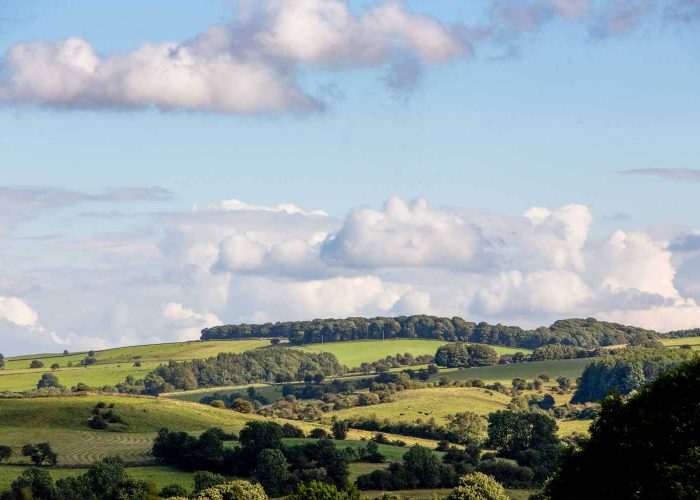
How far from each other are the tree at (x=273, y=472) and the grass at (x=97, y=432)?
699 inches

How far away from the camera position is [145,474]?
459 feet

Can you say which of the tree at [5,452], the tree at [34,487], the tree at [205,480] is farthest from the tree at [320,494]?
the tree at [5,452]

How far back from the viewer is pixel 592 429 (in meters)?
75.9

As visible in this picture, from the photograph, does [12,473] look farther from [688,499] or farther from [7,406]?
[688,499]

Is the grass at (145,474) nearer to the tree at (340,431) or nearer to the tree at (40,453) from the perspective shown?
the tree at (40,453)

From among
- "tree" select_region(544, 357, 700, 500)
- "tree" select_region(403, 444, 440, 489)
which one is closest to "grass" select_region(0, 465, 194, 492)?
"tree" select_region(403, 444, 440, 489)

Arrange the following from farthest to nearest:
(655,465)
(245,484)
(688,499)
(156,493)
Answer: (156,493) < (245,484) < (655,465) < (688,499)

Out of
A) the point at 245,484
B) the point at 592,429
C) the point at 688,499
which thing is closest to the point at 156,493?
the point at 245,484

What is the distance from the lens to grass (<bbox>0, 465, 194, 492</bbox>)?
13288cm

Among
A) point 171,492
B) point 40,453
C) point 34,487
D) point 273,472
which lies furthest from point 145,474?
point 34,487

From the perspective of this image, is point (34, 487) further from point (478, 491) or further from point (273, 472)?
point (478, 491)

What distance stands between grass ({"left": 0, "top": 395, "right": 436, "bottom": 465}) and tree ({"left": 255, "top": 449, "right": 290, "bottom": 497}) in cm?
1776

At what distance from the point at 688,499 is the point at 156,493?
67.0 m

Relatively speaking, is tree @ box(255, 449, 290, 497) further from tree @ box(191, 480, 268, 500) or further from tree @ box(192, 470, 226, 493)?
tree @ box(191, 480, 268, 500)
